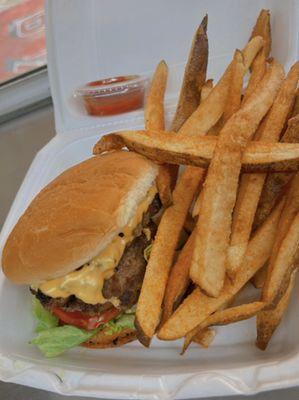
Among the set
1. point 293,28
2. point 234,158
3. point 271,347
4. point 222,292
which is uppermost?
point 293,28

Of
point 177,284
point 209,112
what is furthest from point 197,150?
point 177,284

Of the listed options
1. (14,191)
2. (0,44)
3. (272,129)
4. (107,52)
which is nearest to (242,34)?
(107,52)

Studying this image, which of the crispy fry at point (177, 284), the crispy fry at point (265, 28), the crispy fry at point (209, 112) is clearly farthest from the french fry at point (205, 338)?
the crispy fry at point (265, 28)

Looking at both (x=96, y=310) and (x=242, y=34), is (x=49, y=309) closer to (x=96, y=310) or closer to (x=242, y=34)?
(x=96, y=310)

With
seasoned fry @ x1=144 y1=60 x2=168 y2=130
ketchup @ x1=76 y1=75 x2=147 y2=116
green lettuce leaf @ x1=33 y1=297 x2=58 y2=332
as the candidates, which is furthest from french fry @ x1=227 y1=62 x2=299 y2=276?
ketchup @ x1=76 y1=75 x2=147 y2=116

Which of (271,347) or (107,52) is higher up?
(107,52)

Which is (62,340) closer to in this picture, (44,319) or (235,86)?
(44,319)
